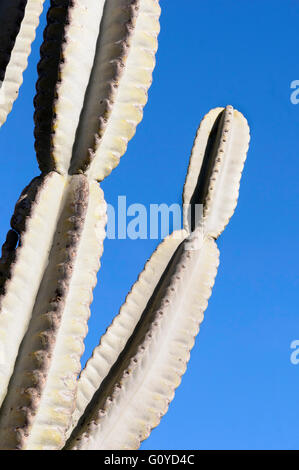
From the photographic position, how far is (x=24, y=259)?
2936 mm

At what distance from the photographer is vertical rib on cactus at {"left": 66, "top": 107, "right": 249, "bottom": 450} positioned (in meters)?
3.17

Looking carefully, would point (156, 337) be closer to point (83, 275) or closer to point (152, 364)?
point (152, 364)

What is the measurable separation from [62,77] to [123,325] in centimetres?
114

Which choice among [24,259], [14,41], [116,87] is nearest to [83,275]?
[24,259]

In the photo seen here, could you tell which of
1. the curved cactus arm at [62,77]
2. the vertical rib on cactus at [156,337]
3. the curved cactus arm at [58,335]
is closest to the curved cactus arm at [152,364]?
the vertical rib on cactus at [156,337]

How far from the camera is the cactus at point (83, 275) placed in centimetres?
283

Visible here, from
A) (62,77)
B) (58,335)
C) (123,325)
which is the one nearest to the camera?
(58,335)

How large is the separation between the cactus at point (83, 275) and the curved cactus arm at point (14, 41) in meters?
0.04

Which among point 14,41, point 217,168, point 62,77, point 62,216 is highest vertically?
point 14,41

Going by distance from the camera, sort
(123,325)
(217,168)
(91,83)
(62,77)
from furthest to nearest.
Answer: (217,168), (123,325), (91,83), (62,77)

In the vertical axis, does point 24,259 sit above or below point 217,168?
below

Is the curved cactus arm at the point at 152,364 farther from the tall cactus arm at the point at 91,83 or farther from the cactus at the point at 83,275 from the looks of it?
the tall cactus arm at the point at 91,83

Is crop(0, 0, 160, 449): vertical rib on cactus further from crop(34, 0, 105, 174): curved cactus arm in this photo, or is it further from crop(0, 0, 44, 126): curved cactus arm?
crop(0, 0, 44, 126): curved cactus arm
